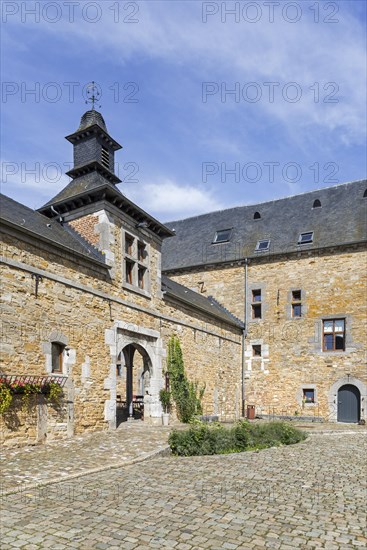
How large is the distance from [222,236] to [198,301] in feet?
19.8

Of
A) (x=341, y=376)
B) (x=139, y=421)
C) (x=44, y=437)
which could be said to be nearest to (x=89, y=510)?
(x=44, y=437)

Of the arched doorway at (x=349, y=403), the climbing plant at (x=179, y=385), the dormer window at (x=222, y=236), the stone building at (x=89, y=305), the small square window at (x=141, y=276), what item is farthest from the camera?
the dormer window at (x=222, y=236)

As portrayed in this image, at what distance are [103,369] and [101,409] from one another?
1.01 metres

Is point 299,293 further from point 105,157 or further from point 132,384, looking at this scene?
point 105,157

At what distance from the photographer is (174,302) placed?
16.2 metres

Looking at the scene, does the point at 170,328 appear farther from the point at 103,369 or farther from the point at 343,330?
the point at 343,330

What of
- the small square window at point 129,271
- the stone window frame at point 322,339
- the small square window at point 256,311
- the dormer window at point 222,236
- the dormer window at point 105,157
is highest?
the dormer window at point 105,157

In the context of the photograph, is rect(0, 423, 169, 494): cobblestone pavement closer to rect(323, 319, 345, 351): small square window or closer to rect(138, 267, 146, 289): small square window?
rect(138, 267, 146, 289): small square window

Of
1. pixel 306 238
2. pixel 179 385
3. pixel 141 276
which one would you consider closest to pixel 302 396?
pixel 306 238

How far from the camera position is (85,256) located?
1171 cm

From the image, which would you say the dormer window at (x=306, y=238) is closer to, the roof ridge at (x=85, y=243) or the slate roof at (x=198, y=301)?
the slate roof at (x=198, y=301)

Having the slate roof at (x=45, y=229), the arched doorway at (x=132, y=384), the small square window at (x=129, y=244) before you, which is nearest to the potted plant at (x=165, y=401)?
the arched doorway at (x=132, y=384)

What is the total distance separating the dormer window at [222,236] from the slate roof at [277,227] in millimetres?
209

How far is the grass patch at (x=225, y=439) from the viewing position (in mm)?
9375
